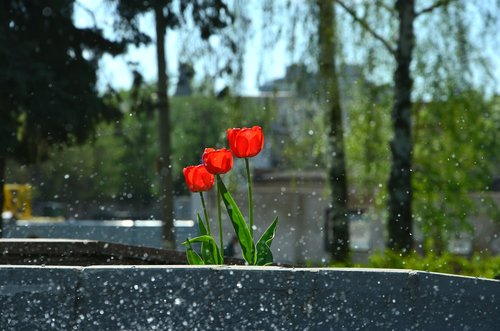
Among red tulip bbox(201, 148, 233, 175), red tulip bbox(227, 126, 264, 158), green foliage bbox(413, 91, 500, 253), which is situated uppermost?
red tulip bbox(227, 126, 264, 158)

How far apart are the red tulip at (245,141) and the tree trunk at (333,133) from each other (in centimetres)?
926

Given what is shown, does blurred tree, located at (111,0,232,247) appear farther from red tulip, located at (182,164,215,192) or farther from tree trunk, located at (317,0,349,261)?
red tulip, located at (182,164,215,192)

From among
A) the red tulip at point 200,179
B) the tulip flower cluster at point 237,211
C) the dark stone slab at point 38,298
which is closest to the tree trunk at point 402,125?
the red tulip at point 200,179

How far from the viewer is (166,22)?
59.7 ft

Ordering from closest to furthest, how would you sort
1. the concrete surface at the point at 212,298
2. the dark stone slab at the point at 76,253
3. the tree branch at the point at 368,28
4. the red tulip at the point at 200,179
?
the concrete surface at the point at 212,298, the red tulip at the point at 200,179, the dark stone slab at the point at 76,253, the tree branch at the point at 368,28

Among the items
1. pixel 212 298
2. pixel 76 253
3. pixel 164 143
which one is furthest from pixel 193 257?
pixel 164 143

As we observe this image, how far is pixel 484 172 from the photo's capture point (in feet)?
90.7

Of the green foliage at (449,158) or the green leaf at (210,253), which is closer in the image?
the green leaf at (210,253)

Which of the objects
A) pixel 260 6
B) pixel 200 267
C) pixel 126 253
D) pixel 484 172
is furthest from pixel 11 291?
pixel 484 172

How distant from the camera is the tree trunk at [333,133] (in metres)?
15.9

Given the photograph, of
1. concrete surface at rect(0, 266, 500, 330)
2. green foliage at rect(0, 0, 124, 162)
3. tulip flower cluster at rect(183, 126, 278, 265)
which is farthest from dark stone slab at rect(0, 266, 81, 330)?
green foliage at rect(0, 0, 124, 162)

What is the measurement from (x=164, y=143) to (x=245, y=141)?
565 inches

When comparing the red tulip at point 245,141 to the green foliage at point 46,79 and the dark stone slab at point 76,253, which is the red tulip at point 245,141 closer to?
the dark stone slab at point 76,253

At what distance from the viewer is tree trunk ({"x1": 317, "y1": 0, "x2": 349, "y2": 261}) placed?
15.9m
